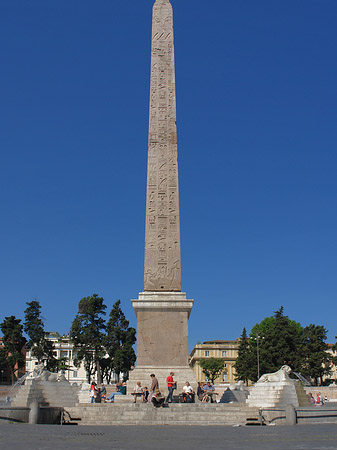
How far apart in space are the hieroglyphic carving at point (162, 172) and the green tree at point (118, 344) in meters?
28.5

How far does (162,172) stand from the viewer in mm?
16312

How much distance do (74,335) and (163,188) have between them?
3026 centimetres

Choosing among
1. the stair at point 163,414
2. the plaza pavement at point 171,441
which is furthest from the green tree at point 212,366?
the plaza pavement at point 171,441

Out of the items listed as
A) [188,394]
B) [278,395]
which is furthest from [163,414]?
[278,395]

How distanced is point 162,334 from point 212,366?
61273mm

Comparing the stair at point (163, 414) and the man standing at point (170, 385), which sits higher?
the man standing at point (170, 385)

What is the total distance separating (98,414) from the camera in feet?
40.2

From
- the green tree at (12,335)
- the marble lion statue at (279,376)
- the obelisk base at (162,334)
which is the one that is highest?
the green tree at (12,335)

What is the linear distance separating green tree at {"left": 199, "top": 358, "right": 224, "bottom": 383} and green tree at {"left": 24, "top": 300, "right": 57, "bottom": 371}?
31.7m

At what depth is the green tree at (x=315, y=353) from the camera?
1832 inches

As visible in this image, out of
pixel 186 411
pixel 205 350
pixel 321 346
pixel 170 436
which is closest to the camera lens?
pixel 170 436

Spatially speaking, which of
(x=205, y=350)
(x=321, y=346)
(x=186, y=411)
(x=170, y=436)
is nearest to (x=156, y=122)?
(x=186, y=411)

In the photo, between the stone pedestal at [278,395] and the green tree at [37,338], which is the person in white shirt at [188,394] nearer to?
the stone pedestal at [278,395]

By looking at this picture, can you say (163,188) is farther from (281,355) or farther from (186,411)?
(281,355)
